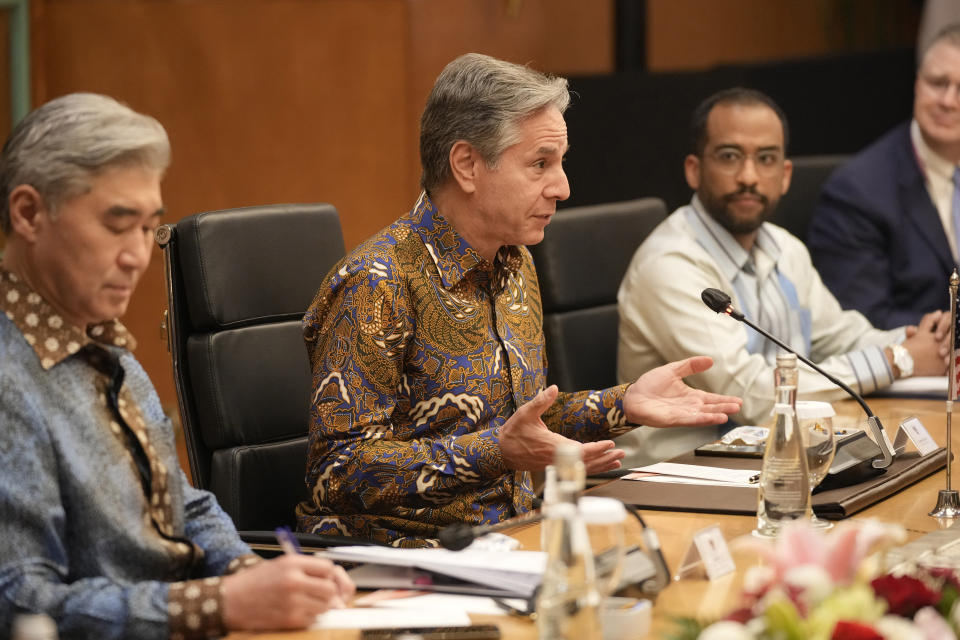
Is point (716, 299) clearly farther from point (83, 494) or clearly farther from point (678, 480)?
point (83, 494)

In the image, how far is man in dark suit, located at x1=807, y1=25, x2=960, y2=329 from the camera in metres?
3.62

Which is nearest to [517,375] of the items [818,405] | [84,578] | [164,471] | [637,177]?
[818,405]

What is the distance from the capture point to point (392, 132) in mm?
4730

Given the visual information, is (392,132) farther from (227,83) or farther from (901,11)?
(901,11)

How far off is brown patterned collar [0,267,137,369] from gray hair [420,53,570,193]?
3.00ft

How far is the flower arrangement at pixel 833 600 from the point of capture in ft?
3.28

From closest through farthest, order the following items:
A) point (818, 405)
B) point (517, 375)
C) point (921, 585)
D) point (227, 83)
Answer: point (921, 585)
point (818, 405)
point (517, 375)
point (227, 83)

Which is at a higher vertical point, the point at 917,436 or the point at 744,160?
the point at 744,160

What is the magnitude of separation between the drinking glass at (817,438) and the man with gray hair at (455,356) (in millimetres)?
220

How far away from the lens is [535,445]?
6.15 ft

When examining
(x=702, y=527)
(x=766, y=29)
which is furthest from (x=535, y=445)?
(x=766, y=29)

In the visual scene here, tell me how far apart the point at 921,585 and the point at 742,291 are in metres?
1.85

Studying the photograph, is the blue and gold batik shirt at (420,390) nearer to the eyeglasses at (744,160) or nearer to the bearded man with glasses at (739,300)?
the bearded man with glasses at (739,300)

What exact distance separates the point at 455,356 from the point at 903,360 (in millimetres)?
1267
